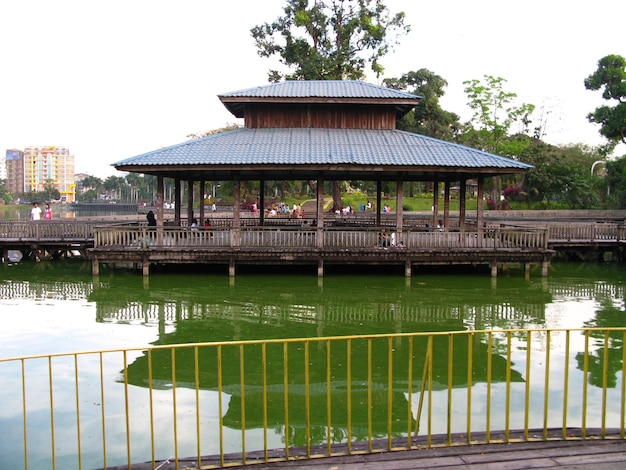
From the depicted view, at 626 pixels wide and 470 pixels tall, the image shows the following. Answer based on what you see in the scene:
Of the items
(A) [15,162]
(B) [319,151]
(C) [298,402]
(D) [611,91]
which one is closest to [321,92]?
(B) [319,151]

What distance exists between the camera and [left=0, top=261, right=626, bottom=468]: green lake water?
459 inches

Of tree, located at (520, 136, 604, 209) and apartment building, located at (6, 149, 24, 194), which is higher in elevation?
apartment building, located at (6, 149, 24, 194)

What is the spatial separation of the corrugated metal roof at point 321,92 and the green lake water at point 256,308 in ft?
22.3

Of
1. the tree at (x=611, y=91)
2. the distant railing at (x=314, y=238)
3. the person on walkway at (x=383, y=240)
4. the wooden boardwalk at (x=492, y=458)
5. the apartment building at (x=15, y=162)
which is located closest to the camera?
the wooden boardwalk at (x=492, y=458)

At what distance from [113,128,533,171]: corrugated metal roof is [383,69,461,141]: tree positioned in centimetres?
2973

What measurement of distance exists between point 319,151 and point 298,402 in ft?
43.0

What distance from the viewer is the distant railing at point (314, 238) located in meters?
19.9

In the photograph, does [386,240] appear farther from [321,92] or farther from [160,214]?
[160,214]

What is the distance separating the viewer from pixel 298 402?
27.7 feet

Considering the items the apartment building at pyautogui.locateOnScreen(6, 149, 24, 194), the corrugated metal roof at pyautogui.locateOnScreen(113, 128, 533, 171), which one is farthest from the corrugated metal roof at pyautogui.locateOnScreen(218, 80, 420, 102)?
the apartment building at pyautogui.locateOnScreen(6, 149, 24, 194)

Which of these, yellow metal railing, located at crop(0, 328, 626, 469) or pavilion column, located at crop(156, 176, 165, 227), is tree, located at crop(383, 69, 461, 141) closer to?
pavilion column, located at crop(156, 176, 165, 227)

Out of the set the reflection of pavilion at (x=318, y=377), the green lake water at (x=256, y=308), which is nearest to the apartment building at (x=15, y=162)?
the green lake water at (x=256, y=308)

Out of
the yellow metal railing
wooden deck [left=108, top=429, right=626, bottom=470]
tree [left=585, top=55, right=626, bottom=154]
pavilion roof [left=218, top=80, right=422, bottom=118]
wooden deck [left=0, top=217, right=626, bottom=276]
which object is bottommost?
the yellow metal railing

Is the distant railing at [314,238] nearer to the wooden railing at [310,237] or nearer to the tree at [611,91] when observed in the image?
the wooden railing at [310,237]
